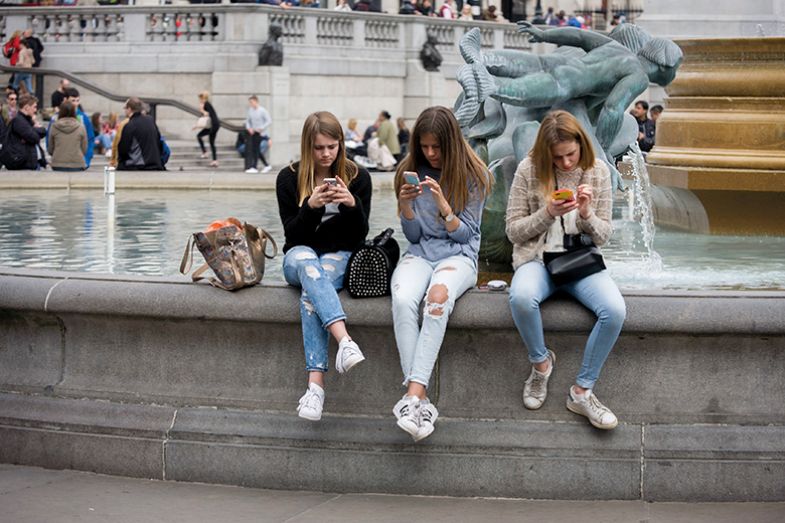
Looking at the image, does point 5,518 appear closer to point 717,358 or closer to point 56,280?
point 56,280

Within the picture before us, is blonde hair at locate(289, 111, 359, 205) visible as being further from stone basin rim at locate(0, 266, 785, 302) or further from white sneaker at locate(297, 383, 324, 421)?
white sneaker at locate(297, 383, 324, 421)

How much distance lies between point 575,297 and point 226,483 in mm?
1648

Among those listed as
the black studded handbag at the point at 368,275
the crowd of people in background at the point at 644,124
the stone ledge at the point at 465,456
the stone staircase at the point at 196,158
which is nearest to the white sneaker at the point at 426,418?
the stone ledge at the point at 465,456

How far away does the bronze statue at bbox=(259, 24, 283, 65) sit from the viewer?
3341 centimetres

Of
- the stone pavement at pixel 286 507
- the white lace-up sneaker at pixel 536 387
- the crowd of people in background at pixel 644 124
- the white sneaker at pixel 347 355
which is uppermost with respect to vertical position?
the crowd of people in background at pixel 644 124

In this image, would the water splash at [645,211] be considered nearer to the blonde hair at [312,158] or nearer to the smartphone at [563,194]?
the blonde hair at [312,158]

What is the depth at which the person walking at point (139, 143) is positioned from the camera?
62.7 feet

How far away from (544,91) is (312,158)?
189cm

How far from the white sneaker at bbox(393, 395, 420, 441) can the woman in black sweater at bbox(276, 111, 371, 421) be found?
0.88 feet

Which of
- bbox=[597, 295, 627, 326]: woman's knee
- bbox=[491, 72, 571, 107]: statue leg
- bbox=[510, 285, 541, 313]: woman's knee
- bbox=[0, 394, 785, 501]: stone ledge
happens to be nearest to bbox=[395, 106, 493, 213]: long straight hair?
bbox=[510, 285, 541, 313]: woman's knee

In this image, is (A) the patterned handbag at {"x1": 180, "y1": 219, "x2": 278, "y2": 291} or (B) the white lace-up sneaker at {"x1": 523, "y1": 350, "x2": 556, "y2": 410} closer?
(B) the white lace-up sneaker at {"x1": 523, "y1": 350, "x2": 556, "y2": 410}

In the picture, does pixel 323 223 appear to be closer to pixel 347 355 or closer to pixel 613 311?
pixel 347 355

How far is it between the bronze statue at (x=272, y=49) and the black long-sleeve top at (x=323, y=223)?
26.9m

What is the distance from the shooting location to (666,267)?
9.71 meters
